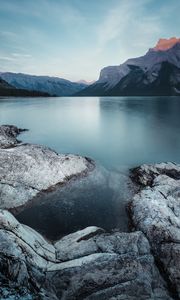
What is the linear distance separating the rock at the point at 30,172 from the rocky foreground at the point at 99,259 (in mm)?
218

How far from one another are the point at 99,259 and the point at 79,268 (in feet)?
3.19

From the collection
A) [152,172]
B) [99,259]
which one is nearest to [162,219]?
[99,259]

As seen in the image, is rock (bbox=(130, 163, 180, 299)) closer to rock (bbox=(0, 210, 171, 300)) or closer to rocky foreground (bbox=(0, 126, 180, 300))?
rocky foreground (bbox=(0, 126, 180, 300))

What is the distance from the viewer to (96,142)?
38844 millimetres

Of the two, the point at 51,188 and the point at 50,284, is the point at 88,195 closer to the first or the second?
the point at 51,188

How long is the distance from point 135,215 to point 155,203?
4.78 feet

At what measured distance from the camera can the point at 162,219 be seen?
12711mm

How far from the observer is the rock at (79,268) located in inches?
321

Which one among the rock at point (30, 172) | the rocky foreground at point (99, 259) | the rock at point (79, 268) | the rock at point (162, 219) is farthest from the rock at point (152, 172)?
the rock at point (79, 268)

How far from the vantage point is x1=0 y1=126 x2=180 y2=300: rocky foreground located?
27.3ft

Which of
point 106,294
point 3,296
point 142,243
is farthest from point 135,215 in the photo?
point 3,296

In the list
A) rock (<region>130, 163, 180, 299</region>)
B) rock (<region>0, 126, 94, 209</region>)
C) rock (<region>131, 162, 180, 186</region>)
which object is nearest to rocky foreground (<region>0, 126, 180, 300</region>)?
rock (<region>130, 163, 180, 299</region>)

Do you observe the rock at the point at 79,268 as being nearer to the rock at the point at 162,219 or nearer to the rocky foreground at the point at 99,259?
the rocky foreground at the point at 99,259

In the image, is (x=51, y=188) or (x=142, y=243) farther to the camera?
(x=51, y=188)
